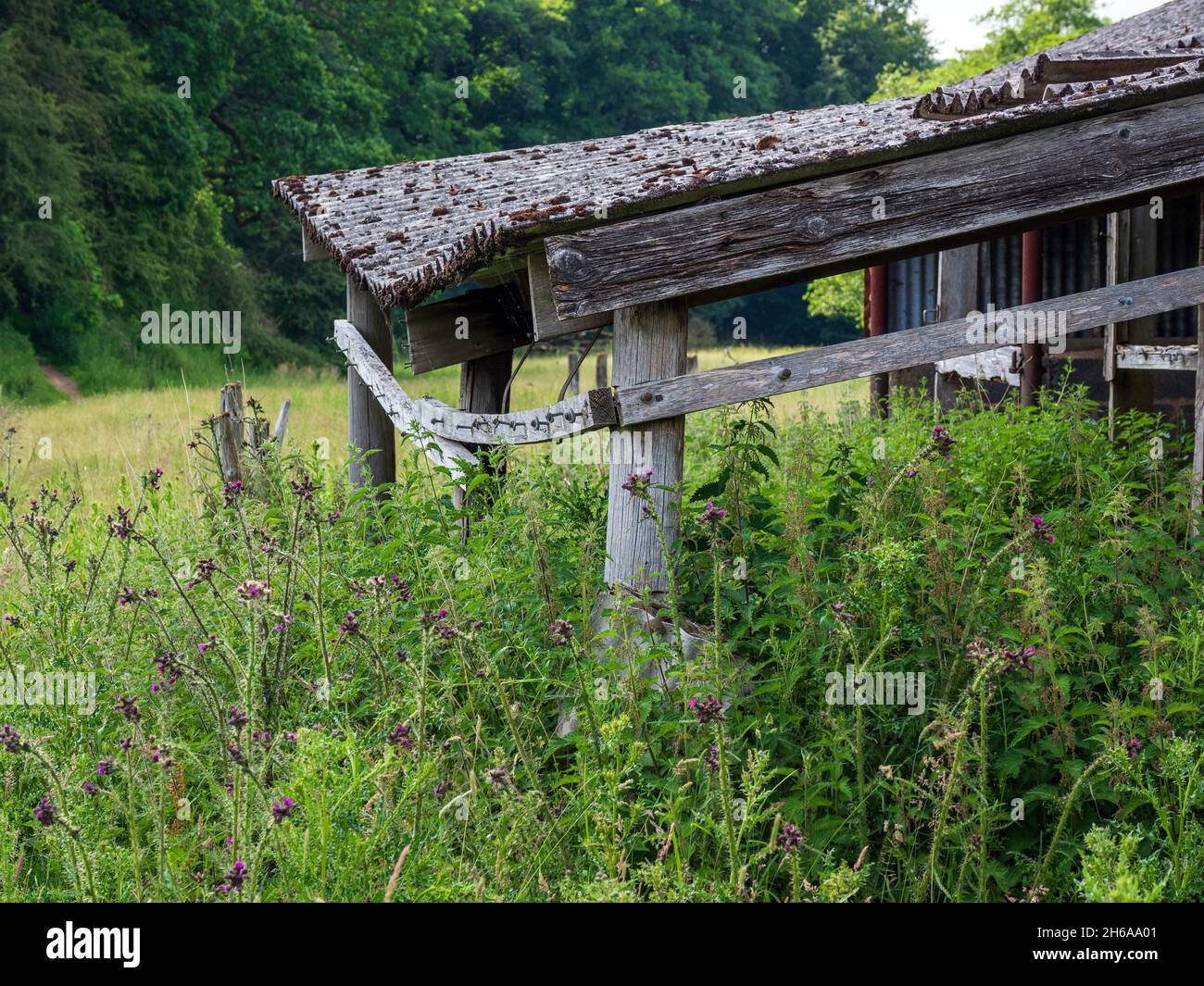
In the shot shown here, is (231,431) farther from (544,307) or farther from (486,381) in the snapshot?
(544,307)

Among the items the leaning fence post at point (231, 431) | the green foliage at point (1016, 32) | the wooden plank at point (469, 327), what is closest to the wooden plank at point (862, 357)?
the wooden plank at point (469, 327)

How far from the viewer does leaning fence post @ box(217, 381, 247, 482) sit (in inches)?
324

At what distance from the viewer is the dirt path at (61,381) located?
2380 cm

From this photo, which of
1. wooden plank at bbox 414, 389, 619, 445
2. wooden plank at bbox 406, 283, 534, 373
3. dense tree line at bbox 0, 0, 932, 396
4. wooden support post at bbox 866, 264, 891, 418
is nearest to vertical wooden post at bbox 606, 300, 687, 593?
wooden plank at bbox 414, 389, 619, 445

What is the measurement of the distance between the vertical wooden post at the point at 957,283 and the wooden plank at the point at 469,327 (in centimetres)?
579

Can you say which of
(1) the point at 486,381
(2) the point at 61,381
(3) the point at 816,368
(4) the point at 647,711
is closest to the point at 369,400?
(1) the point at 486,381

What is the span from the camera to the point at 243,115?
3256 centimetres

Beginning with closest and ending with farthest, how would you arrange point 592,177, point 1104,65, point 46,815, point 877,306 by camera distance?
1. point 46,815
2. point 1104,65
3. point 592,177
4. point 877,306

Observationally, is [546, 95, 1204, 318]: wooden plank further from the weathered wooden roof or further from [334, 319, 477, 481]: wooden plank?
[334, 319, 477, 481]: wooden plank

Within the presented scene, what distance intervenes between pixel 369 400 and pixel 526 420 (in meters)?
3.25

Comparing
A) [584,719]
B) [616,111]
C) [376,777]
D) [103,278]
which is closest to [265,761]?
[376,777]

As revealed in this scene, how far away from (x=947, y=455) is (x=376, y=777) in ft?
14.2

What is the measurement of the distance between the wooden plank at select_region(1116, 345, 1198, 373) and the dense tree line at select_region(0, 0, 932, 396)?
1085 cm

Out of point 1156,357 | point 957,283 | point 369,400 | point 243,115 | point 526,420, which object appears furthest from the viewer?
point 243,115
